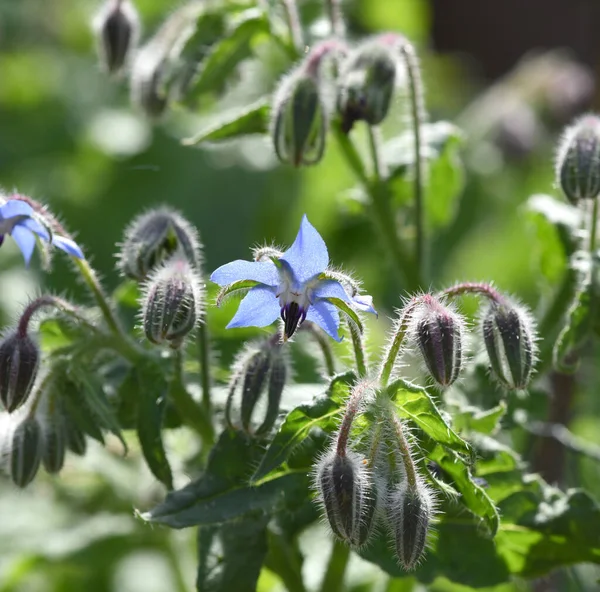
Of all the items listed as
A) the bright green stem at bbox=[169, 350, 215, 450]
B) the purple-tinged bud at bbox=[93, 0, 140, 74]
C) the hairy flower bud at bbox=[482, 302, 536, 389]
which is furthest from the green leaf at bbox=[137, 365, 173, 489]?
the purple-tinged bud at bbox=[93, 0, 140, 74]

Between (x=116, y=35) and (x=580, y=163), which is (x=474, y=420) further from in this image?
(x=116, y=35)

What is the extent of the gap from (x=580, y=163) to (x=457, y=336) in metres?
0.34

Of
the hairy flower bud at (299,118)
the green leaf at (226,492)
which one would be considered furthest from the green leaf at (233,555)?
the hairy flower bud at (299,118)

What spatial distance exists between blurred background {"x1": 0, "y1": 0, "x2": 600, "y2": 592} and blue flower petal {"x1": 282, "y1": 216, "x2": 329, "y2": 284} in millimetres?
633

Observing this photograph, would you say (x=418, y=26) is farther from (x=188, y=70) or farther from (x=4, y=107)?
(x=188, y=70)

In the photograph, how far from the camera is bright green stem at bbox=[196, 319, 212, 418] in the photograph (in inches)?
55.6

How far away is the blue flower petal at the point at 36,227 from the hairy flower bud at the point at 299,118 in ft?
1.33

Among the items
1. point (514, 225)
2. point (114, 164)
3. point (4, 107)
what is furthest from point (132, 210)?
point (514, 225)

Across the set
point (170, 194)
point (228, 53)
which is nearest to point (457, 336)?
point (228, 53)

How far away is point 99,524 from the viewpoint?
1.94 meters

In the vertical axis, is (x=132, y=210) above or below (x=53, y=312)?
below

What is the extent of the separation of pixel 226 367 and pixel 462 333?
496 mm

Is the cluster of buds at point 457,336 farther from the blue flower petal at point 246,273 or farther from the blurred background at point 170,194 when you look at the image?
the blurred background at point 170,194

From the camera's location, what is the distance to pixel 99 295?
137 centimetres
